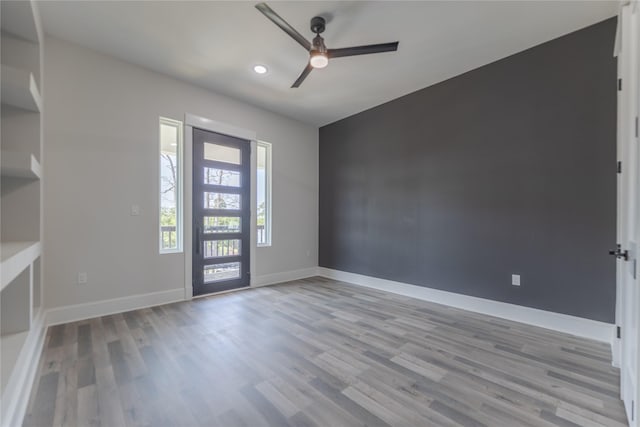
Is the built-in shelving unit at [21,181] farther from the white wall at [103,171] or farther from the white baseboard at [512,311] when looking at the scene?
the white baseboard at [512,311]

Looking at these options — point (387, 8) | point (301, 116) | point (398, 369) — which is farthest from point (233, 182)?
point (398, 369)

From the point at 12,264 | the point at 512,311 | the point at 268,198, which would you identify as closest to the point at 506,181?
the point at 512,311

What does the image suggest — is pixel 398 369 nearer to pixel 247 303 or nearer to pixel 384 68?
pixel 247 303

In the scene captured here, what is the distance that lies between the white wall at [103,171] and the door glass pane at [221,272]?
389 mm

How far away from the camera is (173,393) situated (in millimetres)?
1704

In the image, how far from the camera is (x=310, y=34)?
2.71 metres

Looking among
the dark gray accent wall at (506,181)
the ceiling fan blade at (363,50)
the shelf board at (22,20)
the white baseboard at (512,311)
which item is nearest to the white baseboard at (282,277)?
the dark gray accent wall at (506,181)

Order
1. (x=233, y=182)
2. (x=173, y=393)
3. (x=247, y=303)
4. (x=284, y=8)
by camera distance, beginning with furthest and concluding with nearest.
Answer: (x=233, y=182), (x=247, y=303), (x=284, y=8), (x=173, y=393)

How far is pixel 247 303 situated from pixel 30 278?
6.76 ft

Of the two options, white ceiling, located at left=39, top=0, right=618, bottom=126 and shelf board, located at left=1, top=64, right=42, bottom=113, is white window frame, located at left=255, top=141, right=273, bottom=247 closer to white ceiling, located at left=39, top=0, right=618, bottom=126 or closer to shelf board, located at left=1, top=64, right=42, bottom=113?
white ceiling, located at left=39, top=0, right=618, bottom=126

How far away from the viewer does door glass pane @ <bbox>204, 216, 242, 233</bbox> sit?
3936 millimetres

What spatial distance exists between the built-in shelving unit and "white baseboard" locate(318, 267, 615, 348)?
12.6 feet

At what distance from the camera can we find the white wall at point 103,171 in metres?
2.79

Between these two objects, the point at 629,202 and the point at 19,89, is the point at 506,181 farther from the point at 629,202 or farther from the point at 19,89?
the point at 19,89
